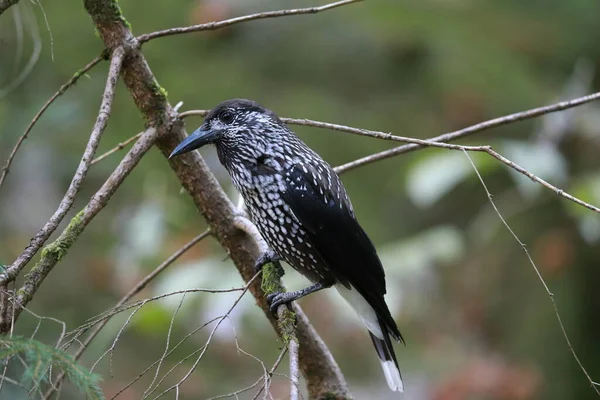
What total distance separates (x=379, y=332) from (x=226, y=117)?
1.37 metres

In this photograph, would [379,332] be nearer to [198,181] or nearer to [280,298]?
[280,298]

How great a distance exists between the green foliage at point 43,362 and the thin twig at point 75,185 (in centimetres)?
27

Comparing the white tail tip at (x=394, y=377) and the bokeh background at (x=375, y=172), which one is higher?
the bokeh background at (x=375, y=172)

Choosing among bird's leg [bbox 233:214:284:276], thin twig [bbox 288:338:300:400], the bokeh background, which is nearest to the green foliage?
thin twig [bbox 288:338:300:400]

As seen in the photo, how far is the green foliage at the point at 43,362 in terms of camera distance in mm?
1822

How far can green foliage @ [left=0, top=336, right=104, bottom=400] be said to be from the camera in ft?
5.98

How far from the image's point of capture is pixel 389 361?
3939 mm

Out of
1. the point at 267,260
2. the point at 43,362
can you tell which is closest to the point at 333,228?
the point at 267,260

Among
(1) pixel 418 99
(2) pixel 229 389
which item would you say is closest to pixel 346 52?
(1) pixel 418 99

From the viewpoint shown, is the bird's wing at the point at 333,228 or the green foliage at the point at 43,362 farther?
the bird's wing at the point at 333,228

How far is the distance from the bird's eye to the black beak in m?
0.12

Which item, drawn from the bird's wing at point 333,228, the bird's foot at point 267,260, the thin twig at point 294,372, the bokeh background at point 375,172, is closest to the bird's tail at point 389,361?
the bird's wing at point 333,228

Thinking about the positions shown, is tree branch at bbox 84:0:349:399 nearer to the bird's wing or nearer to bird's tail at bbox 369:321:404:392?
the bird's wing

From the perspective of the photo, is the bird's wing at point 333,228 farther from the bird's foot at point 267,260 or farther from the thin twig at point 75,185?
the thin twig at point 75,185
